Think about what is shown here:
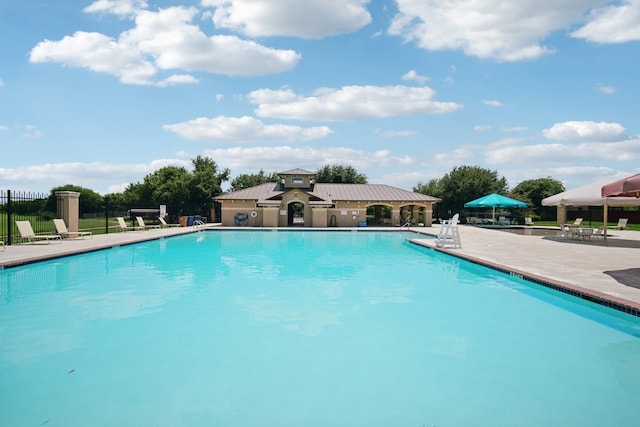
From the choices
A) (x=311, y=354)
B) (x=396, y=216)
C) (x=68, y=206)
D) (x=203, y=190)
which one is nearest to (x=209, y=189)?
(x=203, y=190)

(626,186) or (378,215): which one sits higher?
(626,186)

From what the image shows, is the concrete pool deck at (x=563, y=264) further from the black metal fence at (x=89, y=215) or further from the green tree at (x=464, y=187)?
the green tree at (x=464, y=187)

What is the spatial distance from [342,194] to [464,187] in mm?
13084

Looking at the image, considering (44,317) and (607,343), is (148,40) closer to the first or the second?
(44,317)

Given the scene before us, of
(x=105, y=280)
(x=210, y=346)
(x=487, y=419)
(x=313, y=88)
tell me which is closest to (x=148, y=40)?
(x=105, y=280)

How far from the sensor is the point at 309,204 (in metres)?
30.8

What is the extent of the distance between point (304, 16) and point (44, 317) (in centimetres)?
995

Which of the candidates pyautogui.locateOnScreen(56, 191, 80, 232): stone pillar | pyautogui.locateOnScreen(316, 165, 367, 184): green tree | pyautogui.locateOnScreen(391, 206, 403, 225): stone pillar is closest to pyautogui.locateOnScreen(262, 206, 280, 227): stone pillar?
pyautogui.locateOnScreen(391, 206, 403, 225): stone pillar

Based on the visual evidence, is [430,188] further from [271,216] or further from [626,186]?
[626,186]

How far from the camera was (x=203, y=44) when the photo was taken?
1334 cm

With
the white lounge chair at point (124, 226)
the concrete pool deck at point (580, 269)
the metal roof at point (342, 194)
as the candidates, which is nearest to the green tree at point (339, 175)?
the metal roof at point (342, 194)

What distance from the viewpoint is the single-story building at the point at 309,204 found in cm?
3103

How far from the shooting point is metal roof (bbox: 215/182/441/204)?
3164cm

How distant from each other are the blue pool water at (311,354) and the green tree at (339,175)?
39.3 metres
